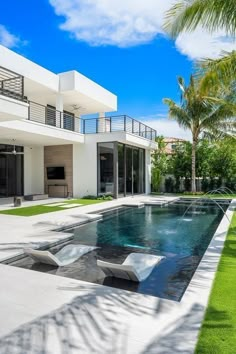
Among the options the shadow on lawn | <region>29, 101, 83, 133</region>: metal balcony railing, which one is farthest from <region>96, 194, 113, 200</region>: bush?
the shadow on lawn

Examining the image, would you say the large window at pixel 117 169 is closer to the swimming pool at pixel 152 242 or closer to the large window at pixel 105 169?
the large window at pixel 105 169

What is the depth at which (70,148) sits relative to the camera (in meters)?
19.7

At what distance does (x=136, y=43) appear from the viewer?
669 inches

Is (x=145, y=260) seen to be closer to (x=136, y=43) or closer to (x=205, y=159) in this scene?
(x=136, y=43)

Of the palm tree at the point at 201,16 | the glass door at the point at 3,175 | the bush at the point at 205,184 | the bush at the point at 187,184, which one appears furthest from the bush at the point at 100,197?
the palm tree at the point at 201,16

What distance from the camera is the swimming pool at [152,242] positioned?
530 cm

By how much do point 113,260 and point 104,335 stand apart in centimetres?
345

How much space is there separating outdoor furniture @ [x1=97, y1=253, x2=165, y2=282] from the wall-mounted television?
14.3 meters

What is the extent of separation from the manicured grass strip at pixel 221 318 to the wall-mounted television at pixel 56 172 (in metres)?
15.5

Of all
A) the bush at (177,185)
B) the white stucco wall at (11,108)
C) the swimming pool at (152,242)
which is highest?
the white stucco wall at (11,108)

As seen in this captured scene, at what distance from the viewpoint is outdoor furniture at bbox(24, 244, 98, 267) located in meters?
5.94

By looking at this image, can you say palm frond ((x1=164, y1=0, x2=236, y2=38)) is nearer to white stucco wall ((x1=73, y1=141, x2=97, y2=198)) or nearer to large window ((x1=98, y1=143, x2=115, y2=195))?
large window ((x1=98, y1=143, x2=115, y2=195))

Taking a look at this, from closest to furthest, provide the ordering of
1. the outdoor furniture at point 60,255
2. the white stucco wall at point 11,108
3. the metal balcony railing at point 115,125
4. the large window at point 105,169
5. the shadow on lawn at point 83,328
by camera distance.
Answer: the shadow on lawn at point 83,328 < the outdoor furniture at point 60,255 < the white stucco wall at point 11,108 < the metal balcony railing at point 115,125 < the large window at point 105,169

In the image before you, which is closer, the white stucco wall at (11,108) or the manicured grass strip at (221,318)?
the manicured grass strip at (221,318)
